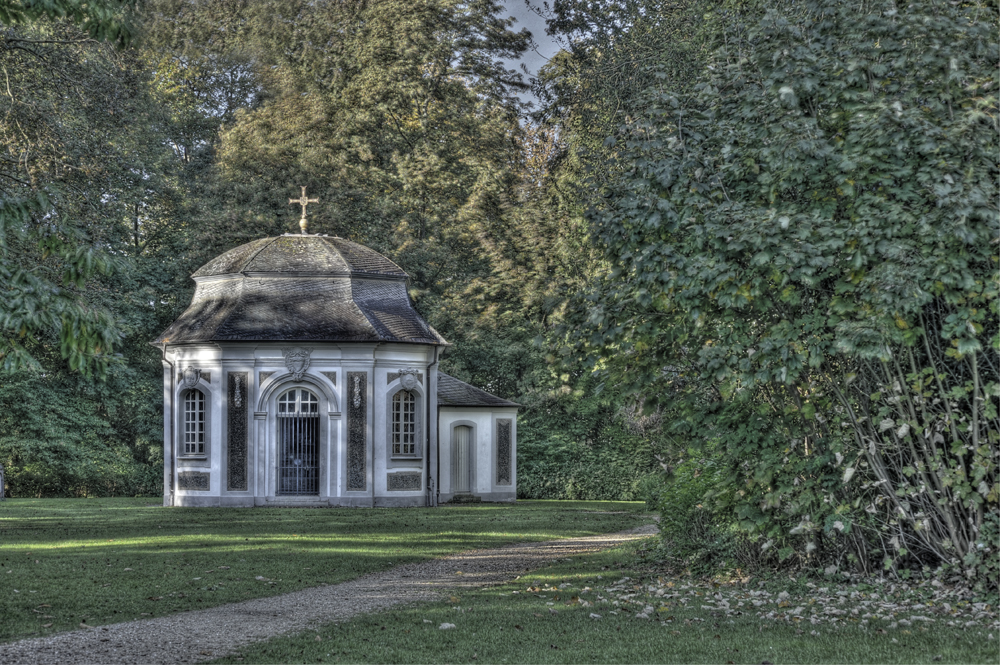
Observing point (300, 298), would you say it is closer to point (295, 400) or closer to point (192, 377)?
point (295, 400)

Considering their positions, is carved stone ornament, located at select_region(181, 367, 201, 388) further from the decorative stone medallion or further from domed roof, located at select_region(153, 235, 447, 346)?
the decorative stone medallion

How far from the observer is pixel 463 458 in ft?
101

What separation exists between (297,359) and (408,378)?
280 cm

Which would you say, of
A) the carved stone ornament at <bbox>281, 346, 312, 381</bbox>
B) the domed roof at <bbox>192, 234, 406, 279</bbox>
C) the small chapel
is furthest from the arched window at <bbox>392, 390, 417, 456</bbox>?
the domed roof at <bbox>192, 234, 406, 279</bbox>

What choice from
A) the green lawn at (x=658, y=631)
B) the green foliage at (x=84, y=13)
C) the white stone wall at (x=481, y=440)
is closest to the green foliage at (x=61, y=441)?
the white stone wall at (x=481, y=440)

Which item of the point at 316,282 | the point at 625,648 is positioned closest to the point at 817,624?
the point at 625,648

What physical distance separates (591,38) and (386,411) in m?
10.7

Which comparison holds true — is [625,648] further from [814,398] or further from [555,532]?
[555,532]

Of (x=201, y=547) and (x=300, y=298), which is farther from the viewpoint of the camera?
(x=300, y=298)

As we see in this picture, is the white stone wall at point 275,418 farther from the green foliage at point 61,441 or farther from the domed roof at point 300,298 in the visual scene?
the green foliage at point 61,441

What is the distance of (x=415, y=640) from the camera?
8.91m

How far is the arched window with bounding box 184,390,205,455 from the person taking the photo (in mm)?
27328

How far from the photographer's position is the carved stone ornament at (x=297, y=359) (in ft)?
87.6

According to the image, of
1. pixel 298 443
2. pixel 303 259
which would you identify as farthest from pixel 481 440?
pixel 303 259
